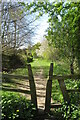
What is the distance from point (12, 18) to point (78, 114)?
1.50 m

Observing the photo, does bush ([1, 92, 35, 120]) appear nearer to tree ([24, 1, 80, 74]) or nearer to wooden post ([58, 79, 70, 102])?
wooden post ([58, 79, 70, 102])

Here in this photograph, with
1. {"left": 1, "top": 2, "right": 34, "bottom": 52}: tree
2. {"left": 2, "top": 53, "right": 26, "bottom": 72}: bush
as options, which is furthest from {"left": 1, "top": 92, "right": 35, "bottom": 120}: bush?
{"left": 2, "top": 53, "right": 26, "bottom": 72}: bush

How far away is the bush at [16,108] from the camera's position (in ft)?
5.16

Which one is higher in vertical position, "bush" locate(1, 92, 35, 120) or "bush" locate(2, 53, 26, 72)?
"bush" locate(2, 53, 26, 72)

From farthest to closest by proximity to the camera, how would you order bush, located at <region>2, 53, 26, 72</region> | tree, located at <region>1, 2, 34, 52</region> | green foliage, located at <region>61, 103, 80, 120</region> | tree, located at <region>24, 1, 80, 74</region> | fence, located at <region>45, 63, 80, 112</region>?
1. bush, located at <region>2, 53, 26, 72</region>
2. tree, located at <region>1, 2, 34, 52</region>
3. tree, located at <region>24, 1, 80, 74</region>
4. fence, located at <region>45, 63, 80, 112</region>
5. green foliage, located at <region>61, 103, 80, 120</region>

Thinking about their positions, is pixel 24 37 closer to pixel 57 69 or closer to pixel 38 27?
pixel 38 27

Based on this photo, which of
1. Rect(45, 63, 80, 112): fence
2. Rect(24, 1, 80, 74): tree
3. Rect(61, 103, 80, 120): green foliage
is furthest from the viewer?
Rect(24, 1, 80, 74): tree

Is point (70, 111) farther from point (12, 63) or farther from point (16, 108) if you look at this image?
point (12, 63)

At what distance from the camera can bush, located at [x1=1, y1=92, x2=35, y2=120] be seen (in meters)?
1.57

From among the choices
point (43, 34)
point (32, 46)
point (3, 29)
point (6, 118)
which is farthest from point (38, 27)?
point (6, 118)

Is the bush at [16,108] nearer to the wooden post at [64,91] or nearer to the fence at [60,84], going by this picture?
the fence at [60,84]

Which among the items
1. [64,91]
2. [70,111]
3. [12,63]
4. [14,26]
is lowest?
[70,111]

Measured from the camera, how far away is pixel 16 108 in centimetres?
163

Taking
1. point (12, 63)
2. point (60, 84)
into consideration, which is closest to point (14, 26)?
point (60, 84)
